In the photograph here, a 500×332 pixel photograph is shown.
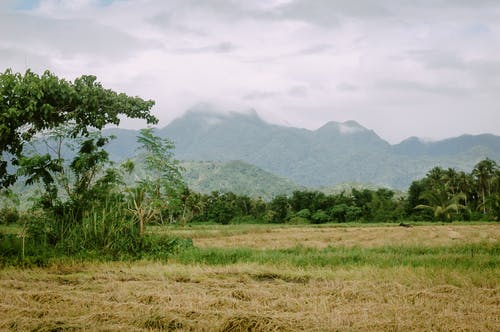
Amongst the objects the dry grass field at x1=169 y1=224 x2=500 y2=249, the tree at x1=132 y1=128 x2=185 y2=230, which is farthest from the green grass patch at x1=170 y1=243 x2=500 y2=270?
the dry grass field at x1=169 y1=224 x2=500 y2=249

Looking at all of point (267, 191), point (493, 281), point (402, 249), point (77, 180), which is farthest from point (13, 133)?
point (267, 191)

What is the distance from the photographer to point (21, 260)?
975cm

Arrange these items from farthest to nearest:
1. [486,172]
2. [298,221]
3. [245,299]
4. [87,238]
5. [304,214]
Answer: [486,172], [304,214], [298,221], [87,238], [245,299]

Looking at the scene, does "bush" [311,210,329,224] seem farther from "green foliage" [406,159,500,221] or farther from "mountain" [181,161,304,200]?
"mountain" [181,161,304,200]

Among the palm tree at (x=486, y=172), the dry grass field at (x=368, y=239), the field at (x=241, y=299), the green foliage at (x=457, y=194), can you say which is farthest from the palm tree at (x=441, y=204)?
the field at (x=241, y=299)

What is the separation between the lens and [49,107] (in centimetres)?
1022

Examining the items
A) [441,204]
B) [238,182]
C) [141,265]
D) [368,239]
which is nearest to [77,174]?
[141,265]

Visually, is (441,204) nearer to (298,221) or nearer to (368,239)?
(298,221)

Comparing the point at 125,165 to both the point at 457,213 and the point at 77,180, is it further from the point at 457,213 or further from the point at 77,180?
the point at 457,213

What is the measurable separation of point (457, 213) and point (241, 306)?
46712 millimetres

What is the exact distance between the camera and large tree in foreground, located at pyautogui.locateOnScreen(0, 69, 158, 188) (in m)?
10.2

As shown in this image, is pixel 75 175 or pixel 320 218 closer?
pixel 75 175

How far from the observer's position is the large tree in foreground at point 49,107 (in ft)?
33.3

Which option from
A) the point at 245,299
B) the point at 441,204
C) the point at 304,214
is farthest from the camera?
the point at 304,214
